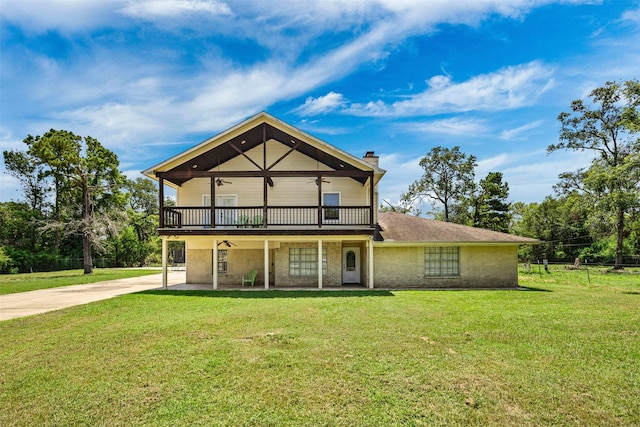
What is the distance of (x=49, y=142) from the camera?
2373 centimetres

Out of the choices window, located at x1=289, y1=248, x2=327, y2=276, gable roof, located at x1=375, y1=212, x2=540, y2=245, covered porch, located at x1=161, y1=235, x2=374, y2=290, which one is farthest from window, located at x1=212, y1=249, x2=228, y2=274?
gable roof, located at x1=375, y1=212, x2=540, y2=245

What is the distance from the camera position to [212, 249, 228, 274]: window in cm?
1702

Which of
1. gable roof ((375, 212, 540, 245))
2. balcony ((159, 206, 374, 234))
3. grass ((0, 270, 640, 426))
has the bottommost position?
grass ((0, 270, 640, 426))

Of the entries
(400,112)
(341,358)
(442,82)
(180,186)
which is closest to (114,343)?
(341,358)

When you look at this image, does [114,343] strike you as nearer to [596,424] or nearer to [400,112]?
[596,424]

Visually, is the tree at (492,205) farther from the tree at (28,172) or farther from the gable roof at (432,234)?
the tree at (28,172)

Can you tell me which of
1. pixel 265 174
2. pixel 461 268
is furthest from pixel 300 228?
pixel 461 268

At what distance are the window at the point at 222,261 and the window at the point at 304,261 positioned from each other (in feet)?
11.4

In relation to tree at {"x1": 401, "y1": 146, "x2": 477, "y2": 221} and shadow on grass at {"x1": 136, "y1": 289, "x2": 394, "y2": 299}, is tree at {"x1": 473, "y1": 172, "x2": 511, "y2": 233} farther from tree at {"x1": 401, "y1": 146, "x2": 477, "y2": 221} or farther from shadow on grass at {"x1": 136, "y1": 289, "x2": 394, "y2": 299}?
shadow on grass at {"x1": 136, "y1": 289, "x2": 394, "y2": 299}

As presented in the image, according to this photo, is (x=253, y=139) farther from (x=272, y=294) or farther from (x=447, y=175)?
(x=447, y=175)

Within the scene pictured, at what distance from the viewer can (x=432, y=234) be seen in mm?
16094

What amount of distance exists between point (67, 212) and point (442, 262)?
37.3 m

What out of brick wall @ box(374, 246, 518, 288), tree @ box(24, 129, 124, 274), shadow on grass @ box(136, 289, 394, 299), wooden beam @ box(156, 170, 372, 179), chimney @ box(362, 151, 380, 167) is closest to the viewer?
shadow on grass @ box(136, 289, 394, 299)

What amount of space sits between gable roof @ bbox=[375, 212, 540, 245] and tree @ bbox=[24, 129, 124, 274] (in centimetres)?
2132
